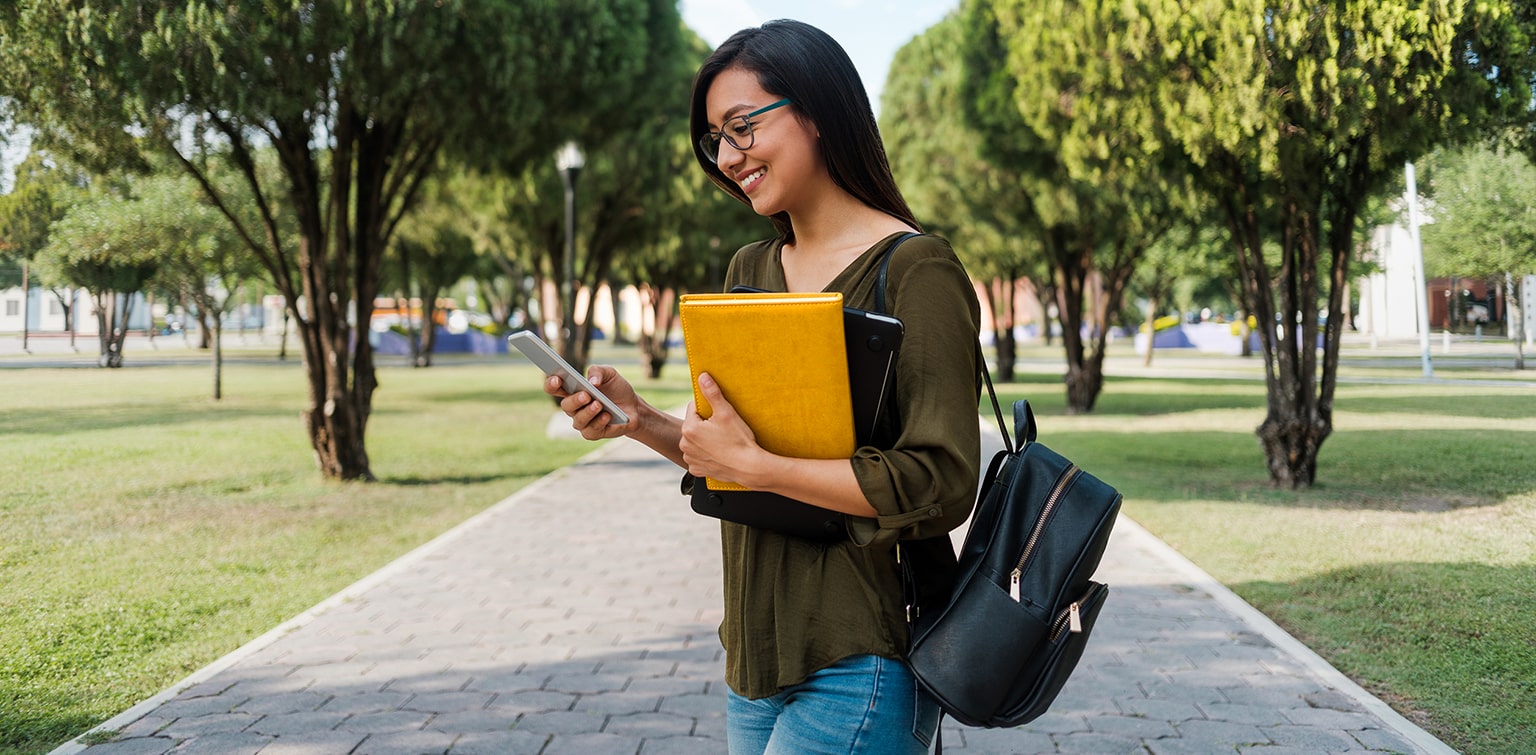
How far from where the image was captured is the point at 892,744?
1689 mm

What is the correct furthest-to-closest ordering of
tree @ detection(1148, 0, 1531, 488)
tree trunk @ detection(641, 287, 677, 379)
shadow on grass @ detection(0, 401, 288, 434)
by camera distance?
tree trunk @ detection(641, 287, 677, 379), tree @ detection(1148, 0, 1531, 488), shadow on grass @ detection(0, 401, 288, 434)

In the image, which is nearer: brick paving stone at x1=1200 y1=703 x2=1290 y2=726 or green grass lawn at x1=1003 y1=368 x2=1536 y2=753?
brick paving stone at x1=1200 y1=703 x2=1290 y2=726

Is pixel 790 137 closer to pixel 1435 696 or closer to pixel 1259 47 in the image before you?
pixel 1435 696

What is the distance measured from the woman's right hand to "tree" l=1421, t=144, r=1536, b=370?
479cm

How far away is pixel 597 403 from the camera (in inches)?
76.0

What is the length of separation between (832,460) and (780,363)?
6.1 inches

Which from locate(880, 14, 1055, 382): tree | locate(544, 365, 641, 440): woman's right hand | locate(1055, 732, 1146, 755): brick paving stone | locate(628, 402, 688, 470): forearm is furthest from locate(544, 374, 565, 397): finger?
locate(880, 14, 1055, 382): tree

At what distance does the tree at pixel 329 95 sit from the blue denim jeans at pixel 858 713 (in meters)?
6.03

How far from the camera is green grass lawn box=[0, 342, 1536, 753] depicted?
4.64 m

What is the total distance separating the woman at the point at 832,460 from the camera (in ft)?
5.20

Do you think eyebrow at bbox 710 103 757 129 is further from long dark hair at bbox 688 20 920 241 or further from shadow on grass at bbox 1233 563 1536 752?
shadow on grass at bbox 1233 563 1536 752

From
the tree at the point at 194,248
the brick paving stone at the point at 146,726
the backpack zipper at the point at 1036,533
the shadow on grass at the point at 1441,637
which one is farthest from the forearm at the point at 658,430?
the tree at the point at 194,248

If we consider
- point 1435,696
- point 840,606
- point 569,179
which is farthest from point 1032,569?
point 569,179

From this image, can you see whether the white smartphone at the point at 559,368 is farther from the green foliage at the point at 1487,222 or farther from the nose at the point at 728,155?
the green foliage at the point at 1487,222
